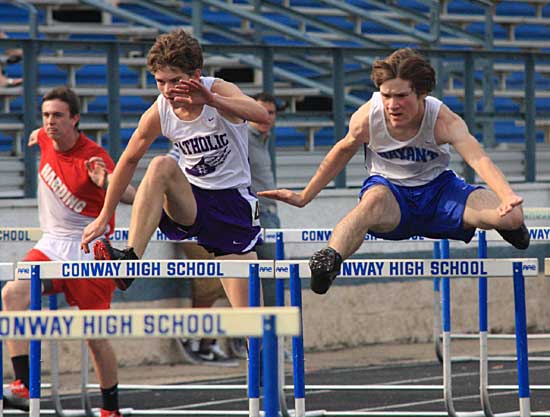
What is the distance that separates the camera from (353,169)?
43.9 ft

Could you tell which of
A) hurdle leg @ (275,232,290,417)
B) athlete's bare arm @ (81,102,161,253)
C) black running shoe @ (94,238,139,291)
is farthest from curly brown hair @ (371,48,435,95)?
hurdle leg @ (275,232,290,417)

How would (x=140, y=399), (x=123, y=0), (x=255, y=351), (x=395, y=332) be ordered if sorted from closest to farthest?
(x=255, y=351), (x=140, y=399), (x=395, y=332), (x=123, y=0)

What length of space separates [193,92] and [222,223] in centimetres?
95

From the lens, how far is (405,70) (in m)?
7.04

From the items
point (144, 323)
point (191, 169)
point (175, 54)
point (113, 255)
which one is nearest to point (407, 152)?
point (191, 169)

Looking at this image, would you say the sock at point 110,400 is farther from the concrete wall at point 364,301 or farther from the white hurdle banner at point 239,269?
the concrete wall at point 364,301

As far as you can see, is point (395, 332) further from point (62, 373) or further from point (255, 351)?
point (255, 351)

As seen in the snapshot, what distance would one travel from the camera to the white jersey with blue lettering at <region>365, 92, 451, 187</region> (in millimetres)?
7219

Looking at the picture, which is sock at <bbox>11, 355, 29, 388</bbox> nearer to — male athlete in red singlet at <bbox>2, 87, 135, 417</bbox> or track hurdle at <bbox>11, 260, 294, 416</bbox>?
male athlete in red singlet at <bbox>2, 87, 135, 417</bbox>

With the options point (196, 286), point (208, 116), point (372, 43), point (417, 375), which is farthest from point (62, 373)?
point (372, 43)

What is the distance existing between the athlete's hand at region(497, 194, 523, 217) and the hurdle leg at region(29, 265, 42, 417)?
2062 mm

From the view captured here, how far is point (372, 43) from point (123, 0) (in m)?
2.62

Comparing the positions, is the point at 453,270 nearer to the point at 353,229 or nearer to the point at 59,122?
the point at 353,229

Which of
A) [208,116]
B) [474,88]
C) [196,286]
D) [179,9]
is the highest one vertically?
[179,9]
